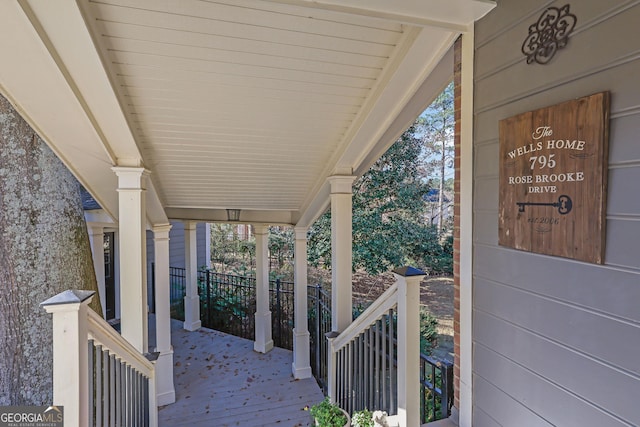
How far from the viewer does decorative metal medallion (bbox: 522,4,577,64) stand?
4.01 ft

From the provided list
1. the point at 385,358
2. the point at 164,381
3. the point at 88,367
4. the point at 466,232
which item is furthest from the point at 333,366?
the point at 88,367

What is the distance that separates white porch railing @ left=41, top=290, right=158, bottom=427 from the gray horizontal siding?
189 centimetres

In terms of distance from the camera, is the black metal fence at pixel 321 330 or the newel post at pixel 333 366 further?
the black metal fence at pixel 321 330

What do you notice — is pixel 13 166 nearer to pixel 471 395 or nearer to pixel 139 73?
pixel 139 73

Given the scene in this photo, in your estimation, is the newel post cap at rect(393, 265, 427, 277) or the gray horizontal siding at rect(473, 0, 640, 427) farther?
the newel post cap at rect(393, 265, 427, 277)

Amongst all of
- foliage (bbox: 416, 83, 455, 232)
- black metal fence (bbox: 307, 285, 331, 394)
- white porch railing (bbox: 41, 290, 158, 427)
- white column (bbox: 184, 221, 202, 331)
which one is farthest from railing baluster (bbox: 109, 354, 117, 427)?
foliage (bbox: 416, 83, 455, 232)

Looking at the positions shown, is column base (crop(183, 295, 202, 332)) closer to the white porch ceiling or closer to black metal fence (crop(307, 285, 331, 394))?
black metal fence (crop(307, 285, 331, 394))

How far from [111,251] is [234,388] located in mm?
4666

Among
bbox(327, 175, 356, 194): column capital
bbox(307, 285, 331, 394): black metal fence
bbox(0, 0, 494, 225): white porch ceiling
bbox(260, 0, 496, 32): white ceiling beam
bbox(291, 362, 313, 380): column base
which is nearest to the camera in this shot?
bbox(260, 0, 496, 32): white ceiling beam

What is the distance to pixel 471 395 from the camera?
69.4 inches

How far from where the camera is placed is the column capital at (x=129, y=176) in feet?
8.86

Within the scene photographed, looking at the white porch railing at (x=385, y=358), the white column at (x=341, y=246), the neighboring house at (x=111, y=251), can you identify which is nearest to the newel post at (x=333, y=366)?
the white porch railing at (x=385, y=358)

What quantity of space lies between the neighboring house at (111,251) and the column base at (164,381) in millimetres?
1690

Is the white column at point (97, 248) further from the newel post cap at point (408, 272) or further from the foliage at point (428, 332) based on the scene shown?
the foliage at point (428, 332)
